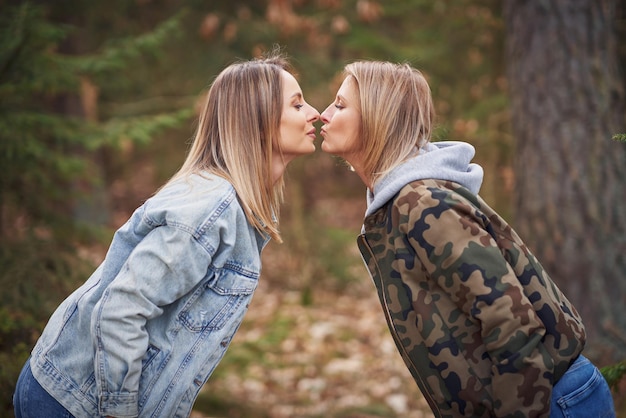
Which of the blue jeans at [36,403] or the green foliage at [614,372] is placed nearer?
the blue jeans at [36,403]

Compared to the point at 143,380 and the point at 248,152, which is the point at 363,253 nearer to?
the point at 248,152

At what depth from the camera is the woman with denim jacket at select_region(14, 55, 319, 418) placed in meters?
2.13

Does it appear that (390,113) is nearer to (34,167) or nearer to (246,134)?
(246,134)

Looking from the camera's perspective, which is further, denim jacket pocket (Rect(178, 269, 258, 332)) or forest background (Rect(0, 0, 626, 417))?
forest background (Rect(0, 0, 626, 417))

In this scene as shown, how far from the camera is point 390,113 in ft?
8.01

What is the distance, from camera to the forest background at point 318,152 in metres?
4.11

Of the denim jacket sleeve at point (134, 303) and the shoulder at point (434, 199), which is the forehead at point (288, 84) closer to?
the shoulder at point (434, 199)

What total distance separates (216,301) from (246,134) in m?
0.69

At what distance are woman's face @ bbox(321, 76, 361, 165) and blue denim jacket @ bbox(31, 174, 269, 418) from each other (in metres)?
0.53

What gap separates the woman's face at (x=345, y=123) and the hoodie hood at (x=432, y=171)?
0.84ft

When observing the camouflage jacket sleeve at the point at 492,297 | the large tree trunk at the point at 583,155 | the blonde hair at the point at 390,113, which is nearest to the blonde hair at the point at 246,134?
the blonde hair at the point at 390,113

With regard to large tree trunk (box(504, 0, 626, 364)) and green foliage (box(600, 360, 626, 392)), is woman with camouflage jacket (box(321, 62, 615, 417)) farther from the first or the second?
large tree trunk (box(504, 0, 626, 364))

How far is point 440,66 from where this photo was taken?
8.02 metres

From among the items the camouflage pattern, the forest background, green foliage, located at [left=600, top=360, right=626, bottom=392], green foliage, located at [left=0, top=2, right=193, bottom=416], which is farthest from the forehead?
green foliage, located at [left=0, top=2, right=193, bottom=416]
